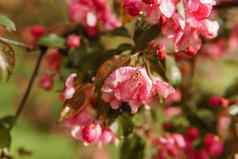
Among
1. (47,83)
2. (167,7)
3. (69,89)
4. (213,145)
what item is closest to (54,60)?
(47,83)

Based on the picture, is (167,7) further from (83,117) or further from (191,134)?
(191,134)

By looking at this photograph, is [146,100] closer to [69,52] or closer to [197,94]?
[69,52]

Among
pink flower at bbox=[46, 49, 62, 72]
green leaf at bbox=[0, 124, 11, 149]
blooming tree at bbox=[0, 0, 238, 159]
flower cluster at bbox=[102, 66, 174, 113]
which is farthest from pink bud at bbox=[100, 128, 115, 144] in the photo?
pink flower at bbox=[46, 49, 62, 72]

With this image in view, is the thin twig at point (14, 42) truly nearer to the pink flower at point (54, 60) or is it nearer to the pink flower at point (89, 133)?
the pink flower at point (54, 60)

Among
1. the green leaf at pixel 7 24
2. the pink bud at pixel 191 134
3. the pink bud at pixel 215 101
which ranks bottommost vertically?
the pink bud at pixel 191 134

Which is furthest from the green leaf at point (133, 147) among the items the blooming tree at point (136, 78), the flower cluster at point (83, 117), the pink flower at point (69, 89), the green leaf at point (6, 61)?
the green leaf at point (6, 61)

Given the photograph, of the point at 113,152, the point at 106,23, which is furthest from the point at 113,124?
the point at 113,152
